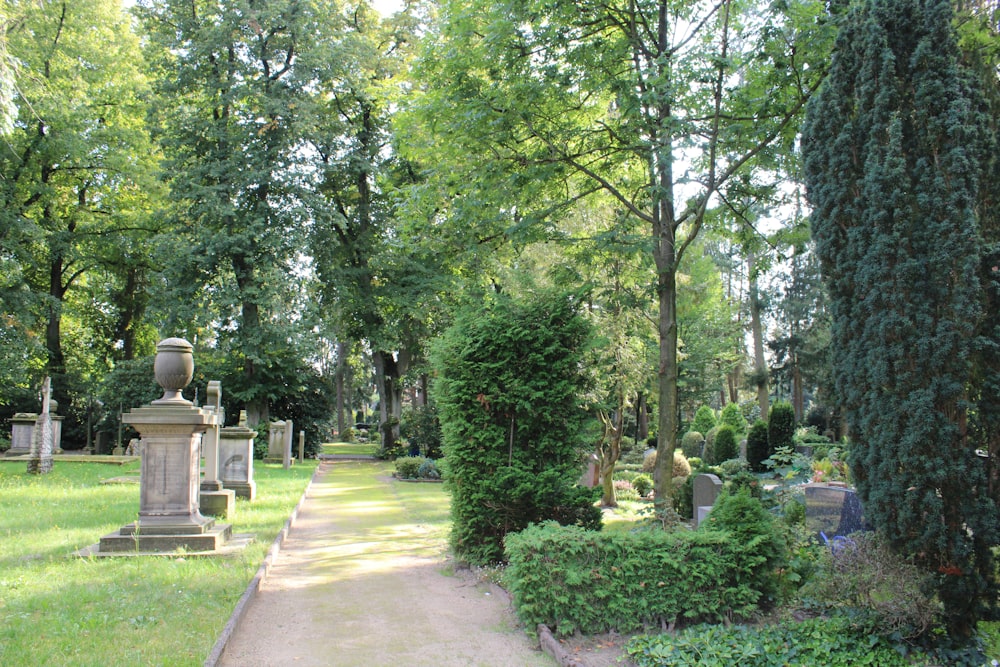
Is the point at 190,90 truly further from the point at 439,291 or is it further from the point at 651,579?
the point at 651,579

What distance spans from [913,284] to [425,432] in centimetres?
2301

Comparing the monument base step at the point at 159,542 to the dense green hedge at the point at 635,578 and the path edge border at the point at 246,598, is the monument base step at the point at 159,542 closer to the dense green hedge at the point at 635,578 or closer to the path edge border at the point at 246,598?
the path edge border at the point at 246,598

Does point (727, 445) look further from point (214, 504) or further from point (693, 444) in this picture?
point (214, 504)

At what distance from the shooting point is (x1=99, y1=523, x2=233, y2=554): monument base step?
8.54 m

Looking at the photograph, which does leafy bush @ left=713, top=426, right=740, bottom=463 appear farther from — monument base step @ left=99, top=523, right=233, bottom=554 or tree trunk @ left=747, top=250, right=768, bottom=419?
monument base step @ left=99, top=523, right=233, bottom=554

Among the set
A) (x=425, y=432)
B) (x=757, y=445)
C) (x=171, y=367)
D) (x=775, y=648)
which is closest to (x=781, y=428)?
(x=757, y=445)

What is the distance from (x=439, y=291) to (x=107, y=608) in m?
20.4

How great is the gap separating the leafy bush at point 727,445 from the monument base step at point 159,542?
18.0 metres

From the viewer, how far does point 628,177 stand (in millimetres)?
11789

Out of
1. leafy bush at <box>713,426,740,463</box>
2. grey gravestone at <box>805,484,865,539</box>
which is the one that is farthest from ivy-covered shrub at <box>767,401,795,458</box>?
grey gravestone at <box>805,484,865,539</box>

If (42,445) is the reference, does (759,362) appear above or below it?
above

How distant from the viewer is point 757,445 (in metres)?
22.0

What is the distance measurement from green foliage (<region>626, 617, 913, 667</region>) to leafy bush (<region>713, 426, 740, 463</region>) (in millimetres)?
18338

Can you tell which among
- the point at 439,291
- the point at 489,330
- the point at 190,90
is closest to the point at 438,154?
the point at 489,330
